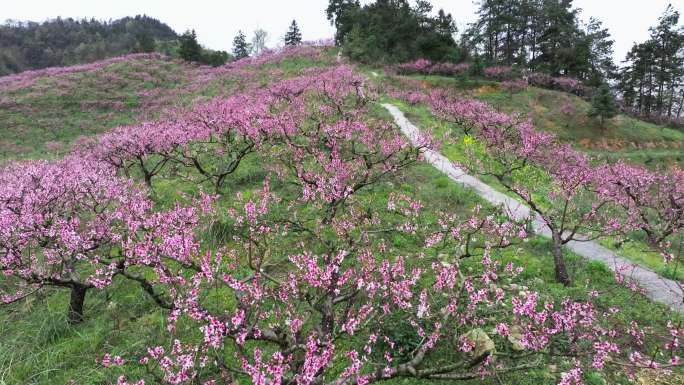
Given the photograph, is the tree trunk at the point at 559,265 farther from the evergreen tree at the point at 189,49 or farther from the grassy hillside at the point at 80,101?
the evergreen tree at the point at 189,49

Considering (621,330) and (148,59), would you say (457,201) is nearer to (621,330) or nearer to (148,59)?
(621,330)

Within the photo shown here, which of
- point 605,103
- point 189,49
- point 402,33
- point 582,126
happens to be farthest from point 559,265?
point 189,49

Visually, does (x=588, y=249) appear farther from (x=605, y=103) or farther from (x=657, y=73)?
(x=657, y=73)

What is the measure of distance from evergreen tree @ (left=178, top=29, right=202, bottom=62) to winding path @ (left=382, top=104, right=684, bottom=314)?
47.4 m

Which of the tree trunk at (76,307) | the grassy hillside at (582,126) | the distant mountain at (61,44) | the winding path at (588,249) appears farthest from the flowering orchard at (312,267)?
the distant mountain at (61,44)

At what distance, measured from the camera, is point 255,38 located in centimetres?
9625

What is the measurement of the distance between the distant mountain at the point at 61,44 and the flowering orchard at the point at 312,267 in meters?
59.4

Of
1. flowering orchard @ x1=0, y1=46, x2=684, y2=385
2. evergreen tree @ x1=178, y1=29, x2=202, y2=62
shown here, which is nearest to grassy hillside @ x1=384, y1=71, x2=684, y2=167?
flowering orchard @ x1=0, y1=46, x2=684, y2=385

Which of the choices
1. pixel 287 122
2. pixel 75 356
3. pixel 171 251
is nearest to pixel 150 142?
pixel 287 122

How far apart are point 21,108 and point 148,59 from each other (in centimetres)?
2180

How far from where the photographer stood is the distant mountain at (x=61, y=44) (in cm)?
6366

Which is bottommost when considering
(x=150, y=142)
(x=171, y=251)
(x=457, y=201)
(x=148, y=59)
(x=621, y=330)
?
(x=621, y=330)

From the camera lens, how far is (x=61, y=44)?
3533 inches

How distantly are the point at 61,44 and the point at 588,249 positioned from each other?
118218 mm
